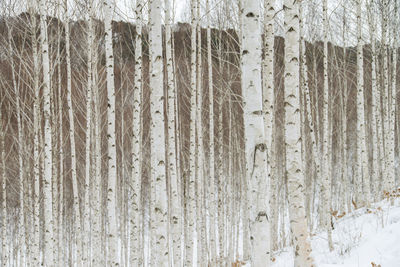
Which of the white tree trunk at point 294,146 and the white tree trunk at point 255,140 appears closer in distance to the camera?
the white tree trunk at point 255,140

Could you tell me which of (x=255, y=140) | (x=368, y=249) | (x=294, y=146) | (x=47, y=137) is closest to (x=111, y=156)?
(x=47, y=137)

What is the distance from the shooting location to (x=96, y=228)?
265 inches

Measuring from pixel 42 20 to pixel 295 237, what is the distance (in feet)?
18.1

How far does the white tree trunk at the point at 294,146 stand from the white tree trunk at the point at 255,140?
1045 millimetres

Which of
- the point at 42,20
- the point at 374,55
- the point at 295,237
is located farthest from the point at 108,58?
the point at 374,55

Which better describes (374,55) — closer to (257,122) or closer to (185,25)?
(185,25)

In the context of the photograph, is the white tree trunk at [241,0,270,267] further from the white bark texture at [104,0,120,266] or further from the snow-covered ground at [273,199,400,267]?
the white bark texture at [104,0,120,266]

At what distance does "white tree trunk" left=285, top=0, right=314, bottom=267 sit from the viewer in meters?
3.25

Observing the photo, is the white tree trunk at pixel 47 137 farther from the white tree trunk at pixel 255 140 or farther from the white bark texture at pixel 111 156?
the white tree trunk at pixel 255 140

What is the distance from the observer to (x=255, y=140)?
2377 mm

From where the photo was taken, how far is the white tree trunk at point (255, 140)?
2.34m

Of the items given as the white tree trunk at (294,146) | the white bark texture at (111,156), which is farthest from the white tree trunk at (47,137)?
the white tree trunk at (294,146)

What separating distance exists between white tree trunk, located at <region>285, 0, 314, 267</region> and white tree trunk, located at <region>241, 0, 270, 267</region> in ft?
3.43

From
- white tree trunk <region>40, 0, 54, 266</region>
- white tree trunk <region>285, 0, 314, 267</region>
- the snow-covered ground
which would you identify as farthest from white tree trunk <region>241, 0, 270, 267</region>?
white tree trunk <region>40, 0, 54, 266</region>
